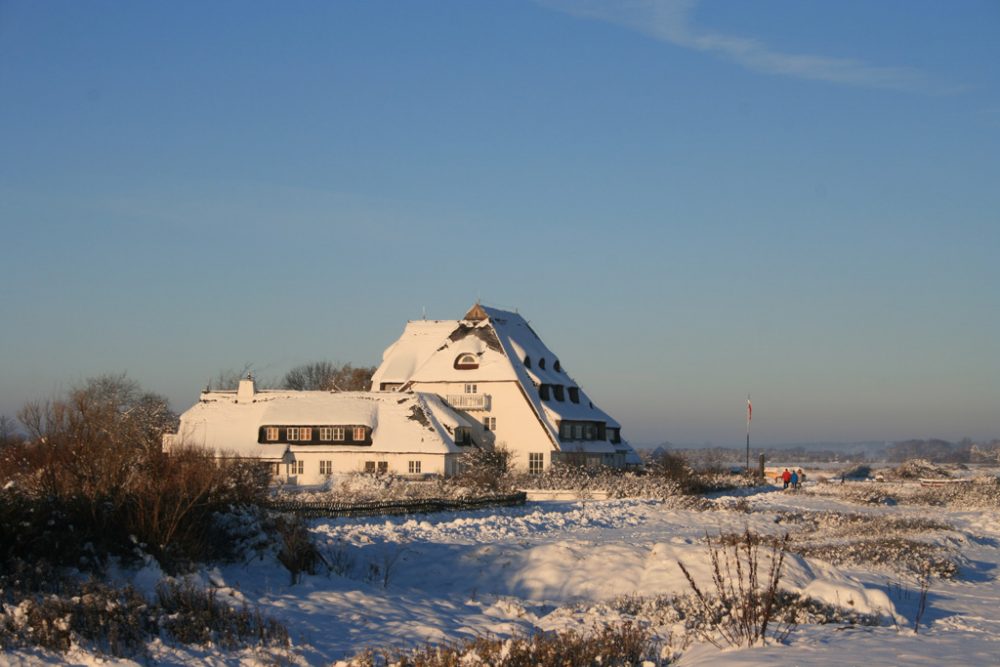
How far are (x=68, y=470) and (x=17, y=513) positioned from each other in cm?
184

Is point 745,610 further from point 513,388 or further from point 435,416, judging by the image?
point 513,388

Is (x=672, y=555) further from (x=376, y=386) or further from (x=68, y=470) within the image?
(x=376, y=386)

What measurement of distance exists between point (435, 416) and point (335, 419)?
5.38 m

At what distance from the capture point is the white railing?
64062mm

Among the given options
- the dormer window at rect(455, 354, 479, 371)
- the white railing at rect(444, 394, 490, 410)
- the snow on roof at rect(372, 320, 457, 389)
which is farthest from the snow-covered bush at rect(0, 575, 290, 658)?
the snow on roof at rect(372, 320, 457, 389)

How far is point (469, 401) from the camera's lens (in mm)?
64562

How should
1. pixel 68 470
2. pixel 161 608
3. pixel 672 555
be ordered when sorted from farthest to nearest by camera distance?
pixel 672 555 → pixel 68 470 → pixel 161 608

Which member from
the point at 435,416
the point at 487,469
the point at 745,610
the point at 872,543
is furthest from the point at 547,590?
the point at 435,416

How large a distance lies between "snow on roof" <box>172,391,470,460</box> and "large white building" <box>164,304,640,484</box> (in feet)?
0.21

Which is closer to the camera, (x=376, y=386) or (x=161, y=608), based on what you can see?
(x=161, y=608)

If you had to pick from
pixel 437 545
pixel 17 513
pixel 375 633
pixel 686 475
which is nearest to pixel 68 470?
pixel 17 513

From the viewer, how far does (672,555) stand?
21.2 meters

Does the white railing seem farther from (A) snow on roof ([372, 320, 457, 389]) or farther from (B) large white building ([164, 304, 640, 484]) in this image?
(A) snow on roof ([372, 320, 457, 389])

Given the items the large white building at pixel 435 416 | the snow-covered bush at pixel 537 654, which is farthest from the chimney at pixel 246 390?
the snow-covered bush at pixel 537 654
